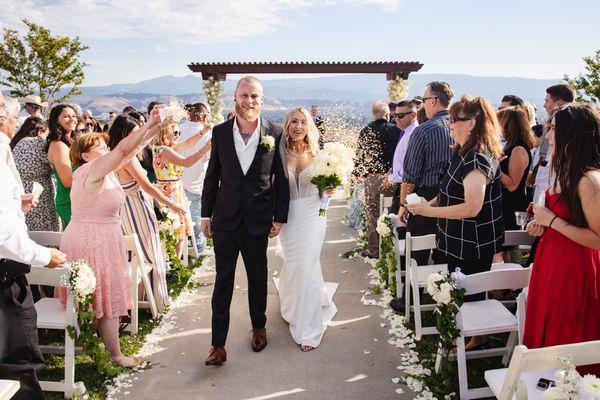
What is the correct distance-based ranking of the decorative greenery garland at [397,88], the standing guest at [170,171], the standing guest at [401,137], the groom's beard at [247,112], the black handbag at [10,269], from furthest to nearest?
the decorative greenery garland at [397,88] < the standing guest at [401,137] < the standing guest at [170,171] < the groom's beard at [247,112] < the black handbag at [10,269]

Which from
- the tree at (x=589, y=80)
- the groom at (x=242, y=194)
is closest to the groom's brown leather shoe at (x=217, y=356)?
the groom at (x=242, y=194)

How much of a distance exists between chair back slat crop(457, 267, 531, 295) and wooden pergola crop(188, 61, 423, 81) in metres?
15.6

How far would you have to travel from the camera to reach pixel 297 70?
18141 mm

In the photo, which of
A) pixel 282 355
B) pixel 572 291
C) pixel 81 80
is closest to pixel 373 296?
pixel 282 355

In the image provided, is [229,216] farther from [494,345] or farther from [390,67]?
[390,67]

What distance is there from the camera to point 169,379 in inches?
153

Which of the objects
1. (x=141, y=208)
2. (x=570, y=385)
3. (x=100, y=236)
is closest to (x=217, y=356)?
(x=100, y=236)

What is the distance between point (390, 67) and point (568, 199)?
53.5ft

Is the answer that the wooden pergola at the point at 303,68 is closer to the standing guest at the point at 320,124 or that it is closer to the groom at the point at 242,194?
the standing guest at the point at 320,124

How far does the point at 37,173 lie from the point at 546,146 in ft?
19.4

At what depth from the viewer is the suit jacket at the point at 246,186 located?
399 centimetres

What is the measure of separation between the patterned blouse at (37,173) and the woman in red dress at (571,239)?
4824 mm

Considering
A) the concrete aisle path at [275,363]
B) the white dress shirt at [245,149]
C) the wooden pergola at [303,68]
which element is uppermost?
the wooden pergola at [303,68]

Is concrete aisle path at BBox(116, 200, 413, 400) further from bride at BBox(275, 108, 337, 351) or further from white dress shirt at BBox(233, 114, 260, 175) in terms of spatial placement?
white dress shirt at BBox(233, 114, 260, 175)
